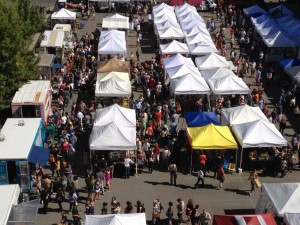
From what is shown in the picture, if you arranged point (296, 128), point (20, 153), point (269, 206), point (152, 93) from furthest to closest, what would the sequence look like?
point (152, 93) → point (296, 128) → point (20, 153) → point (269, 206)

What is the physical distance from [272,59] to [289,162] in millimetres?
13179

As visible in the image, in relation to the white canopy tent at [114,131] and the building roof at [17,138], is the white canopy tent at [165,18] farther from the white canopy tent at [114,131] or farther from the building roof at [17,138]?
the building roof at [17,138]

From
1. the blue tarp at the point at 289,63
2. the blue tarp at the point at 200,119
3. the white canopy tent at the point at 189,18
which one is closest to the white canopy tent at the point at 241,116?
the blue tarp at the point at 200,119

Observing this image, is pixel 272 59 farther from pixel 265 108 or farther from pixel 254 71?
Result: pixel 265 108

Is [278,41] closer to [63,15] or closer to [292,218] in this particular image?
[63,15]

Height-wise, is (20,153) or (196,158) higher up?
(20,153)

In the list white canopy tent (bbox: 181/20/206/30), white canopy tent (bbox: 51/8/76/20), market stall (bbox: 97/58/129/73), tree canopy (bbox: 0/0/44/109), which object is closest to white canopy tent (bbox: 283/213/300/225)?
tree canopy (bbox: 0/0/44/109)

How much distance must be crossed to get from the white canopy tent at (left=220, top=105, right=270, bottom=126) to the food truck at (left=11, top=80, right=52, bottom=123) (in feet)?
26.0

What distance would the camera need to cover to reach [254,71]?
3041 cm

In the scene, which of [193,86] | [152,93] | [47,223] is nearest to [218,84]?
[193,86]

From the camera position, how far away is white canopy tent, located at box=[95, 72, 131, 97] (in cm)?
2508

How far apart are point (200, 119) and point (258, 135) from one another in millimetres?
2926

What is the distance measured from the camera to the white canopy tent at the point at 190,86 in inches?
992

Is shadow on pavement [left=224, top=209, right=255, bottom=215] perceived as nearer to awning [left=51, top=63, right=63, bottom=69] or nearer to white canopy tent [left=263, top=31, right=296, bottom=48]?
awning [left=51, top=63, right=63, bottom=69]
